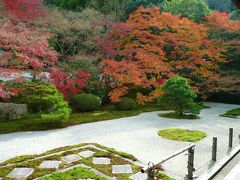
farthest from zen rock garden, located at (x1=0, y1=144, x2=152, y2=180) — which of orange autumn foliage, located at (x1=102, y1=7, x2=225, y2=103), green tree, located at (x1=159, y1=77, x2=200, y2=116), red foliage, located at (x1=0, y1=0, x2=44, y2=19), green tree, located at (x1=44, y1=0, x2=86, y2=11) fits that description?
green tree, located at (x1=44, y1=0, x2=86, y2=11)

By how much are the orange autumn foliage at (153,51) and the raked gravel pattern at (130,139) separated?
3620 millimetres

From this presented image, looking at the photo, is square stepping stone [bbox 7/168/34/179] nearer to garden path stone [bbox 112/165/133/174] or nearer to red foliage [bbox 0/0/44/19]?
garden path stone [bbox 112/165/133/174]

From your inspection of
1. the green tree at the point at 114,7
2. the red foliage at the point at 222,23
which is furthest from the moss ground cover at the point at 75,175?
the red foliage at the point at 222,23

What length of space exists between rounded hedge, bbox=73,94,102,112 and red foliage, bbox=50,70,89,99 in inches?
14.9

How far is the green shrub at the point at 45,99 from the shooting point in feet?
31.8

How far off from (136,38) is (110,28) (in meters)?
1.85

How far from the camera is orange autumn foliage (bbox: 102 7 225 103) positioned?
47.2 ft

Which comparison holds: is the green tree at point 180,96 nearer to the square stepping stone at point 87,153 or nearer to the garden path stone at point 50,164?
the square stepping stone at point 87,153

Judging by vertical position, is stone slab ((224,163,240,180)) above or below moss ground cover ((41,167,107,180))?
below

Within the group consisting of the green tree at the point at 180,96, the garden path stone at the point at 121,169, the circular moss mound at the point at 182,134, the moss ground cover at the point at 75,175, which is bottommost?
the circular moss mound at the point at 182,134

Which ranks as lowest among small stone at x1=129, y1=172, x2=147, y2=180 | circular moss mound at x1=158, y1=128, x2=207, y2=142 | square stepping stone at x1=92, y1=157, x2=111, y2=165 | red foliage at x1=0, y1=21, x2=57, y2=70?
circular moss mound at x1=158, y1=128, x2=207, y2=142

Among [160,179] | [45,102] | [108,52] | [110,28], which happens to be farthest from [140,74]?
[160,179]

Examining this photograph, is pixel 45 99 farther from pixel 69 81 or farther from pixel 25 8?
pixel 25 8

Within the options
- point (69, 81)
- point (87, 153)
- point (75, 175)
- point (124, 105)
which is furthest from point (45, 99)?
point (124, 105)
